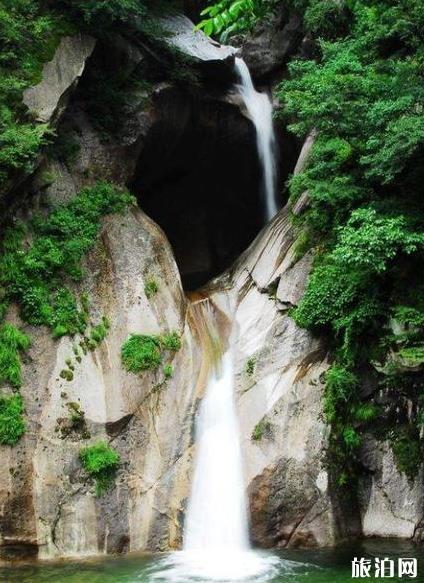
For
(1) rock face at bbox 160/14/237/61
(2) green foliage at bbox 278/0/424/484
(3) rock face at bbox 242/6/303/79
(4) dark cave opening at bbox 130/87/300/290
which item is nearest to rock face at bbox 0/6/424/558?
(2) green foliage at bbox 278/0/424/484

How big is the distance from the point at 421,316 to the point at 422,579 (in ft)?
14.3

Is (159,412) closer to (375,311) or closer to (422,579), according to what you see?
(375,311)

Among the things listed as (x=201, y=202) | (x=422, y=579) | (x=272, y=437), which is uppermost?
(x=201, y=202)

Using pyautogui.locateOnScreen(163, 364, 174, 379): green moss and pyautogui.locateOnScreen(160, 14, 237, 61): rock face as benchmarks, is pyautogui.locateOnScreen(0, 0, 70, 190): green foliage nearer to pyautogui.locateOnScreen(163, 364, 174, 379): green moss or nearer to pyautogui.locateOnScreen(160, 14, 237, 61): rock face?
pyautogui.locateOnScreen(160, 14, 237, 61): rock face

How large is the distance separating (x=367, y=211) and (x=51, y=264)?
6770 mm

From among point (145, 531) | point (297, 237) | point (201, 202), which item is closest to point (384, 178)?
point (297, 237)

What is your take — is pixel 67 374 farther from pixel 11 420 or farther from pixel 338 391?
pixel 338 391

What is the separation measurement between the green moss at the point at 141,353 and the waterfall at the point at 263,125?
8461mm

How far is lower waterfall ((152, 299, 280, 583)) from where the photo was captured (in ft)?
30.6

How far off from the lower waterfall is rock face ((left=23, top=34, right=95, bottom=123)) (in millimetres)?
6639

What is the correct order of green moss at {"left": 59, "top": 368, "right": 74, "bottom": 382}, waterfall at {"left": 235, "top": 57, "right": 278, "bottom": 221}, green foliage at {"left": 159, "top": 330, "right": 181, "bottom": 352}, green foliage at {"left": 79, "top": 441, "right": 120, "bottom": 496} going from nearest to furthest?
1. green foliage at {"left": 79, "top": 441, "right": 120, "bottom": 496}
2. green moss at {"left": 59, "top": 368, "right": 74, "bottom": 382}
3. green foliage at {"left": 159, "top": 330, "right": 181, "bottom": 352}
4. waterfall at {"left": 235, "top": 57, "right": 278, "bottom": 221}

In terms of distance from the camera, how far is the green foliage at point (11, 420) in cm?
1052

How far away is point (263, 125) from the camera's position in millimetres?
19016

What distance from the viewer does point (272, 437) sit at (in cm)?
1120
